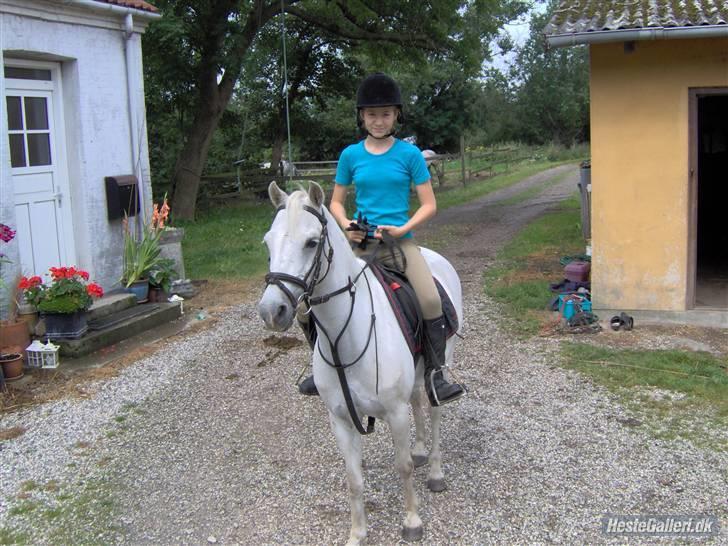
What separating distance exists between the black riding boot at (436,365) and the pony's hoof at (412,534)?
73cm

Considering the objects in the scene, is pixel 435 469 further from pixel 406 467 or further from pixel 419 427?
pixel 406 467

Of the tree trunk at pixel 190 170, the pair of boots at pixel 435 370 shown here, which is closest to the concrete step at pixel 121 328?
the pair of boots at pixel 435 370

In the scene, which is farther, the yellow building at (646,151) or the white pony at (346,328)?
the yellow building at (646,151)

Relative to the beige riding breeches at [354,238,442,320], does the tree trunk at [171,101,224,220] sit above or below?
above

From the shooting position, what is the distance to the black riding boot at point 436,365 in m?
4.07

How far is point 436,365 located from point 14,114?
6013 mm

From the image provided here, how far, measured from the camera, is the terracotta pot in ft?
22.3

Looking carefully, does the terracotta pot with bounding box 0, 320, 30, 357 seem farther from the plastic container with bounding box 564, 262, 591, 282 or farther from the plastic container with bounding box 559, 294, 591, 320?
the plastic container with bounding box 564, 262, 591, 282

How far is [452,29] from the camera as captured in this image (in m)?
17.3

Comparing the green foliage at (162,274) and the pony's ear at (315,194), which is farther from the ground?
the pony's ear at (315,194)

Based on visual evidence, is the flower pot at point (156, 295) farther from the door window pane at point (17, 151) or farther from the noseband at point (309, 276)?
the noseband at point (309, 276)

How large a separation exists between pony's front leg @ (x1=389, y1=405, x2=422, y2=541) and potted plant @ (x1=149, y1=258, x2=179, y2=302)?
5.87m

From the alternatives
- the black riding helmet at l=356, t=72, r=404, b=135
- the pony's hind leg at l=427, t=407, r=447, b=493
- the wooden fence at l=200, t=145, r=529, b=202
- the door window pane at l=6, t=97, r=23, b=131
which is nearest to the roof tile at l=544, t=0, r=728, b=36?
the black riding helmet at l=356, t=72, r=404, b=135

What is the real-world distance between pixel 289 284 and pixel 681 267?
20.3 feet
